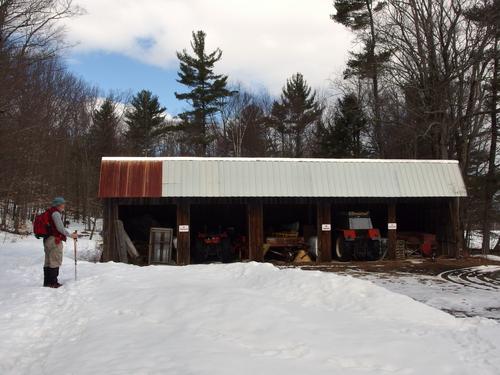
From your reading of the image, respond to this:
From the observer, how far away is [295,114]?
1778 inches

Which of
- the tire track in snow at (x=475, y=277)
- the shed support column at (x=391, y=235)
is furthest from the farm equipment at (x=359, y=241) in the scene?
the tire track in snow at (x=475, y=277)

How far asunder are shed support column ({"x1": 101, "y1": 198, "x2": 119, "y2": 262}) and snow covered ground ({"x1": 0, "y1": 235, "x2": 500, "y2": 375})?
756 cm

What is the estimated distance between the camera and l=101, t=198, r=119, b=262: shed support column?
1747 centimetres

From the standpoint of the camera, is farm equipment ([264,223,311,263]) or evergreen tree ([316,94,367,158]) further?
evergreen tree ([316,94,367,158])

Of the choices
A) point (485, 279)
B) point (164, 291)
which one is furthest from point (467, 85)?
point (164, 291)

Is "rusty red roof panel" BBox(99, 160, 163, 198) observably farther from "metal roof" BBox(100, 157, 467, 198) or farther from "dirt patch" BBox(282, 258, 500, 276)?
"dirt patch" BBox(282, 258, 500, 276)

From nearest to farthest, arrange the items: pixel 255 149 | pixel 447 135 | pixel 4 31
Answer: pixel 4 31 → pixel 447 135 → pixel 255 149

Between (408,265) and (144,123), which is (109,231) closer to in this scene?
(408,265)

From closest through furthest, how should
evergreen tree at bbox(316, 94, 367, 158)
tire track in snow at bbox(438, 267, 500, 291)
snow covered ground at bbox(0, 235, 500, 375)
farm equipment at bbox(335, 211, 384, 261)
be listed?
snow covered ground at bbox(0, 235, 500, 375)
tire track in snow at bbox(438, 267, 500, 291)
farm equipment at bbox(335, 211, 384, 261)
evergreen tree at bbox(316, 94, 367, 158)

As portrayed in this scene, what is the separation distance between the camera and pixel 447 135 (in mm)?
26359

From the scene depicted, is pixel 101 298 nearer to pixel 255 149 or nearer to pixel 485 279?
pixel 485 279

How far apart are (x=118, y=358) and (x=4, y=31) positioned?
14.1 m

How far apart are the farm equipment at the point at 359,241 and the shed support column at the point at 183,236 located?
6.06 meters

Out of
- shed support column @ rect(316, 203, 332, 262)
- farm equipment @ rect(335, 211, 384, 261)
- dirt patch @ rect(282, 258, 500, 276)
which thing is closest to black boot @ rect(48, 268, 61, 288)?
dirt patch @ rect(282, 258, 500, 276)
